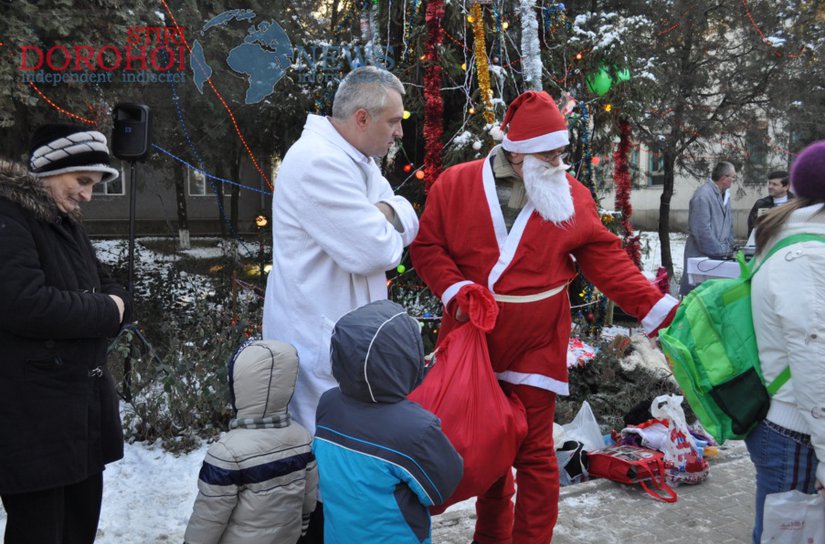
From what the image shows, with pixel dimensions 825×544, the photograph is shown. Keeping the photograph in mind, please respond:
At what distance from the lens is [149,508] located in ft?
12.2

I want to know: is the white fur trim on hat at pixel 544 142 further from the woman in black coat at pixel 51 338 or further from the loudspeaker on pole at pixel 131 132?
the loudspeaker on pole at pixel 131 132

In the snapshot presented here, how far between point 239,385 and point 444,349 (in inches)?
34.0

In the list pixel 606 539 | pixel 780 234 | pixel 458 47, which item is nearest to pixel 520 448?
pixel 606 539

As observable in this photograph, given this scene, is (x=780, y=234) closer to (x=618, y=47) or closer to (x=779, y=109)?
(x=618, y=47)

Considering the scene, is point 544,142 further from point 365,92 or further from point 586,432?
point 586,432

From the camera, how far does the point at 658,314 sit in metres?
2.92

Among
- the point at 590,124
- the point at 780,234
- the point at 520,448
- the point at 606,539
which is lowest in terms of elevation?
the point at 606,539

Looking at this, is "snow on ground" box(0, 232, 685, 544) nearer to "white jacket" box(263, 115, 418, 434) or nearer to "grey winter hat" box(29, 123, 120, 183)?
"white jacket" box(263, 115, 418, 434)

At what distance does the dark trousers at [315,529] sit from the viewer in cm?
265

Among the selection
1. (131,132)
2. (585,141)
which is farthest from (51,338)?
(585,141)

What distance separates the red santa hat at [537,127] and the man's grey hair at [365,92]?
0.66 meters

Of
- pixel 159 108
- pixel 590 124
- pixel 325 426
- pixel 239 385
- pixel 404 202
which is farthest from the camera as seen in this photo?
pixel 159 108

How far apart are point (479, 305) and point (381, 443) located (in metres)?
0.91

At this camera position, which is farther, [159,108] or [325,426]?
[159,108]
